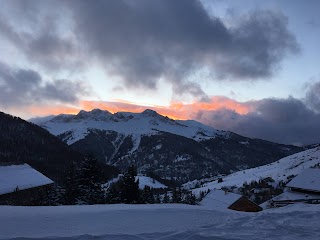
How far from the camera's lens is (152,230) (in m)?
9.97

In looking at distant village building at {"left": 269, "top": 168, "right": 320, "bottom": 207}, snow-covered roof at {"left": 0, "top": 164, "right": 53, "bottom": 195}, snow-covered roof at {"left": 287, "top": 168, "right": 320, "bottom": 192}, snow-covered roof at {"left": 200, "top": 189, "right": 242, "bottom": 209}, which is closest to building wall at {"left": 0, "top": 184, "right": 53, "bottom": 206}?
snow-covered roof at {"left": 0, "top": 164, "right": 53, "bottom": 195}

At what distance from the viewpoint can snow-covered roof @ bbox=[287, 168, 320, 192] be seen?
61.8 metres

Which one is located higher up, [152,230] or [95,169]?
[95,169]

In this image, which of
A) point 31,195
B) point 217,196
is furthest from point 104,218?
point 217,196

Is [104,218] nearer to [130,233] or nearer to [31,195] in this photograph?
[130,233]

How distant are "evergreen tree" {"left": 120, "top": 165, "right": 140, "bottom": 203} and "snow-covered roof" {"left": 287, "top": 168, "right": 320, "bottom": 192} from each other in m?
38.6

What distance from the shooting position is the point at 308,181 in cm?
Result: 6412

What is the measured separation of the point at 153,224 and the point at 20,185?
1600 inches

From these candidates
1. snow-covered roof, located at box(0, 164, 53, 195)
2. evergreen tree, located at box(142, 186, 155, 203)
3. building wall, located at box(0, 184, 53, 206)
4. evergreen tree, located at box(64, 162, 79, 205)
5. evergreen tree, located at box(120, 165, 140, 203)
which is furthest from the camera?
snow-covered roof, located at box(0, 164, 53, 195)

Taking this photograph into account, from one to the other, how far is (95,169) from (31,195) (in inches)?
588

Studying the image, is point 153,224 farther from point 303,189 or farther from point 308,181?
point 308,181

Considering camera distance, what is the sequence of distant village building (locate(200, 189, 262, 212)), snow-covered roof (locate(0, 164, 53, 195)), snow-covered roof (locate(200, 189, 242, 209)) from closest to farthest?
1. snow-covered roof (locate(0, 164, 53, 195))
2. distant village building (locate(200, 189, 262, 212))
3. snow-covered roof (locate(200, 189, 242, 209))

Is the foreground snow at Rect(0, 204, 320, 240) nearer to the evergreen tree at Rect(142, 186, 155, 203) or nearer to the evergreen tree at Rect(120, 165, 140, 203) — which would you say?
the evergreen tree at Rect(120, 165, 140, 203)

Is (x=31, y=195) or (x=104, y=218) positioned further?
(x=31, y=195)
